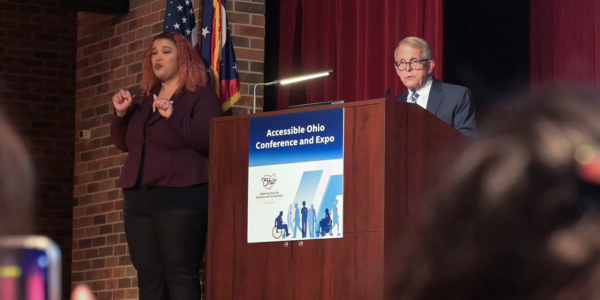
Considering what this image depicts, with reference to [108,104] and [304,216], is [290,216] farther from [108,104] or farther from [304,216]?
[108,104]

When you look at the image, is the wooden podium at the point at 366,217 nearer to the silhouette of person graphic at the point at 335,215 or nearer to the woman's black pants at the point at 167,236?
the silhouette of person graphic at the point at 335,215

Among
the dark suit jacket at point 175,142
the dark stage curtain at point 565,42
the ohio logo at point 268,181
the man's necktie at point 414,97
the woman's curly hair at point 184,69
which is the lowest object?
the ohio logo at point 268,181

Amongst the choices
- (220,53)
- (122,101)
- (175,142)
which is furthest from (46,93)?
(175,142)

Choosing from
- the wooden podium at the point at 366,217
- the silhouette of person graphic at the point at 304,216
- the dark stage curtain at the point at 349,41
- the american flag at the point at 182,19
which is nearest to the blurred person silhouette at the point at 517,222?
the wooden podium at the point at 366,217

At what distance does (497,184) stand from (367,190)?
32.1 inches

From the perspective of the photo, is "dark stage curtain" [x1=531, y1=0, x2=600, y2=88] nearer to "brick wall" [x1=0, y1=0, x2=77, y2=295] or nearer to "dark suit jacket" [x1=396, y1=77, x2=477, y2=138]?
"dark suit jacket" [x1=396, y1=77, x2=477, y2=138]

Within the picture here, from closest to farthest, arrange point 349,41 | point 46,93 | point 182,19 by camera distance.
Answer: point 182,19 → point 349,41 → point 46,93

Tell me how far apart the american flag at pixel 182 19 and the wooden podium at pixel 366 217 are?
205 centimetres

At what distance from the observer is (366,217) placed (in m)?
2.68

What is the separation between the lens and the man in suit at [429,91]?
10.8 ft

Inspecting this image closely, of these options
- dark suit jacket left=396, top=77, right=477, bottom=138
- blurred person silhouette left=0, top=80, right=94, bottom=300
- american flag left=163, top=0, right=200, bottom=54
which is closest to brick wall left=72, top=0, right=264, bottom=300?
american flag left=163, top=0, right=200, bottom=54

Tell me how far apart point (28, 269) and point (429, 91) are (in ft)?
9.51

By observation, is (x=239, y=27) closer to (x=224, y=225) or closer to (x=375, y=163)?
(x=224, y=225)

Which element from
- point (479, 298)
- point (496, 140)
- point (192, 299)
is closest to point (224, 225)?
point (192, 299)
